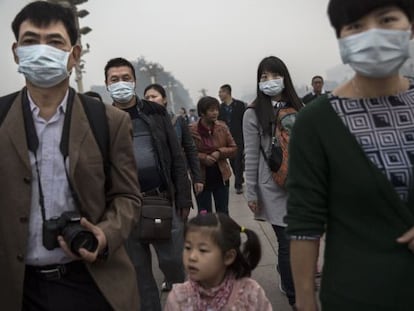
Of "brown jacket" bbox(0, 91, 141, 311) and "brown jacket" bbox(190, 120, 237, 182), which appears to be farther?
"brown jacket" bbox(190, 120, 237, 182)

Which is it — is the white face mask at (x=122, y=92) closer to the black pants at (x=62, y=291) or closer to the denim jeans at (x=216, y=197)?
the black pants at (x=62, y=291)

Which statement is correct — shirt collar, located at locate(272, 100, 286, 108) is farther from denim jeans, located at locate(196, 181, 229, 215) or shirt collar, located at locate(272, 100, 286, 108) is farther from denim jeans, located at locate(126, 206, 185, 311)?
denim jeans, located at locate(196, 181, 229, 215)

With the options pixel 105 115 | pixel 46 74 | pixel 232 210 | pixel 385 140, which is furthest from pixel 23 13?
pixel 232 210

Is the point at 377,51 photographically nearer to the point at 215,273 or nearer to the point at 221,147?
the point at 215,273

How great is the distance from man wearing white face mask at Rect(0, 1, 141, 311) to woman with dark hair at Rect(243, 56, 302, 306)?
4.97 ft

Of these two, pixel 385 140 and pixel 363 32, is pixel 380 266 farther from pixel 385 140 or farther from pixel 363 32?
pixel 363 32

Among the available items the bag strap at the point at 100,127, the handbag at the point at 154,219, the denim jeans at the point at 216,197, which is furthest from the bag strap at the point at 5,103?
the denim jeans at the point at 216,197

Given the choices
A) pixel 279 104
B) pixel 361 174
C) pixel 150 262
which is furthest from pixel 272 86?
pixel 361 174

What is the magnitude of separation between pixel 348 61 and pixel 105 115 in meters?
1.00

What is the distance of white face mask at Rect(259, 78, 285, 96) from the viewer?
132 inches

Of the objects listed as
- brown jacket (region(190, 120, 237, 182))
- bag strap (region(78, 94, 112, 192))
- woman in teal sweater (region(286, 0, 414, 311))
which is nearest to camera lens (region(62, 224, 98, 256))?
bag strap (region(78, 94, 112, 192))

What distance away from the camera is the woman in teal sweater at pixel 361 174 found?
1.43 meters

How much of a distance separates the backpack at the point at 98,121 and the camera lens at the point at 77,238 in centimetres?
29

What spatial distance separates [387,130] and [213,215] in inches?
43.0
